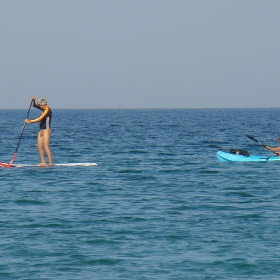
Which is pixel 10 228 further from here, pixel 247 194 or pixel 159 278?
pixel 247 194

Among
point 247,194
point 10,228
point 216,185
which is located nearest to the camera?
point 10,228

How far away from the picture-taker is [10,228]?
13.3 metres

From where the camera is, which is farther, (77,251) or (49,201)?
(49,201)

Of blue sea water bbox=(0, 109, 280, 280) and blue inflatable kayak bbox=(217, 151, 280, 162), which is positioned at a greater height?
blue inflatable kayak bbox=(217, 151, 280, 162)

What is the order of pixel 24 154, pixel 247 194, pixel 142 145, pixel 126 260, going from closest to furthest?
pixel 126 260 < pixel 247 194 < pixel 24 154 < pixel 142 145

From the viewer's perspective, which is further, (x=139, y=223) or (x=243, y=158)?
(x=243, y=158)

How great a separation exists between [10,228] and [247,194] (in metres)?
6.99

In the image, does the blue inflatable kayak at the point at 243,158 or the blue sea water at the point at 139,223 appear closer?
the blue sea water at the point at 139,223

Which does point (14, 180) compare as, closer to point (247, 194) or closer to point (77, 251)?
point (247, 194)

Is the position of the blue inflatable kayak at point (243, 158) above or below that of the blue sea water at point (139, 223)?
above

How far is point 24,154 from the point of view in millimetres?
31812

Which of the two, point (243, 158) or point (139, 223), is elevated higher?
point (243, 158)

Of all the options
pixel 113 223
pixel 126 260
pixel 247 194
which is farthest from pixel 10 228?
pixel 247 194

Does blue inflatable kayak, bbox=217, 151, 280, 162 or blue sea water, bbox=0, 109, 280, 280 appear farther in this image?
blue inflatable kayak, bbox=217, 151, 280, 162
